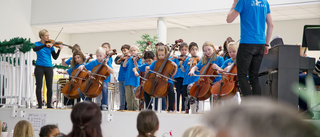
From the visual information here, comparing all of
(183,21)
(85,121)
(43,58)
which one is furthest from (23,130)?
(183,21)

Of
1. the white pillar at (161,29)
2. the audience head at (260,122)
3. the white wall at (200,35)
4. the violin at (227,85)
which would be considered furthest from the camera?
the white wall at (200,35)

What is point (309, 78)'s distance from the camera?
3.67 metres

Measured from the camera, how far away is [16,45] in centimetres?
600

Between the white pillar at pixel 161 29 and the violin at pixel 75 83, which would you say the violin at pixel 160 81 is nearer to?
the violin at pixel 75 83

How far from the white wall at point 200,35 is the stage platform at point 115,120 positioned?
734cm

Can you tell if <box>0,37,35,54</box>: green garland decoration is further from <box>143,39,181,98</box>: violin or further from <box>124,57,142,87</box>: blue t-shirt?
<box>143,39,181,98</box>: violin

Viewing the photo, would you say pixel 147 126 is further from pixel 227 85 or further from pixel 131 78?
pixel 131 78

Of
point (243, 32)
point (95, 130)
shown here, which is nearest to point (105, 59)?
point (243, 32)

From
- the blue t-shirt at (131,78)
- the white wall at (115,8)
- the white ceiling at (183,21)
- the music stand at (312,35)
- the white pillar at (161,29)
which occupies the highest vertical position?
the white wall at (115,8)

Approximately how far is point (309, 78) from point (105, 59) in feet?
10.1

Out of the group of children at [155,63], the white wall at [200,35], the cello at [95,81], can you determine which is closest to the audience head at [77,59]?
the group of children at [155,63]

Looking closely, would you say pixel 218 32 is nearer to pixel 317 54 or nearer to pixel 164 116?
pixel 317 54

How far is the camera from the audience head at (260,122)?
0.49m

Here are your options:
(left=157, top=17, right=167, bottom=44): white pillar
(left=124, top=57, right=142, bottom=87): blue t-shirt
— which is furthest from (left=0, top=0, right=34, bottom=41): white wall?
(left=124, top=57, right=142, bottom=87): blue t-shirt
